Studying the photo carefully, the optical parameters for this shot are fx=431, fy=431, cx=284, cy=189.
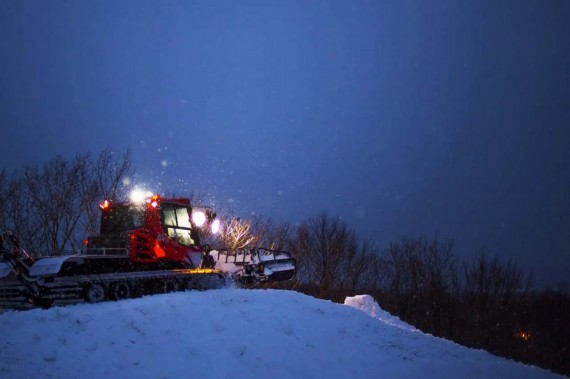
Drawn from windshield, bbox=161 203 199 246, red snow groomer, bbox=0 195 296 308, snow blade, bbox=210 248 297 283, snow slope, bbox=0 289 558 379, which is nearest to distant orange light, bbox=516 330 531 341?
red snow groomer, bbox=0 195 296 308

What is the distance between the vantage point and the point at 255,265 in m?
15.5

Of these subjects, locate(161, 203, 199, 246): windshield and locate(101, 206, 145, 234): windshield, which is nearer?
locate(101, 206, 145, 234): windshield

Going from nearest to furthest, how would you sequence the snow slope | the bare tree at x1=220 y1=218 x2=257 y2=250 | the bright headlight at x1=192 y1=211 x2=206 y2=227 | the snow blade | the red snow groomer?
the snow slope < the red snow groomer < the bright headlight at x1=192 y1=211 x2=206 y2=227 < the snow blade < the bare tree at x1=220 y1=218 x2=257 y2=250

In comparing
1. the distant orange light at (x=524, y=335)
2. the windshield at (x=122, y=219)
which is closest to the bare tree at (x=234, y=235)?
the windshield at (x=122, y=219)

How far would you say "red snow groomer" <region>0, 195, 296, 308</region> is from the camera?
33.6 feet

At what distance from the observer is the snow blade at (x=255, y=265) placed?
15.5 m

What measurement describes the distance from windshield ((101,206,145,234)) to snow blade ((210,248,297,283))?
3659mm

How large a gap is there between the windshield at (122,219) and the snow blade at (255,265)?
3.66 meters

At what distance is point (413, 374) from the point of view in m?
9.38

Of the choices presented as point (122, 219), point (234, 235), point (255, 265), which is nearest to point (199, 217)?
point (122, 219)

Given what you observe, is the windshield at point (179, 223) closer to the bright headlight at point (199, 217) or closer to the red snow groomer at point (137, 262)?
the red snow groomer at point (137, 262)

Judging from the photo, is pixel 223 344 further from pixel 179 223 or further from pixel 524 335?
pixel 524 335

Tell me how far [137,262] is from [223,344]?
5412mm

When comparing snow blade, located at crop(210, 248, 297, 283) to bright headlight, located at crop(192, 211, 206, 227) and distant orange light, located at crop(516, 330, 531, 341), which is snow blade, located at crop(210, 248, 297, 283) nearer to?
bright headlight, located at crop(192, 211, 206, 227)
